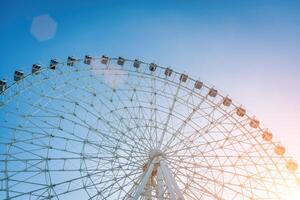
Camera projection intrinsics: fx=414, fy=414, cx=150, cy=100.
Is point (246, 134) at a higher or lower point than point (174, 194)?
higher

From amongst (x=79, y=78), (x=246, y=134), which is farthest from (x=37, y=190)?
(x=246, y=134)

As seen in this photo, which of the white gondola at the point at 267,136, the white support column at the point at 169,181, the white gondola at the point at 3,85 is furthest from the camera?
the white gondola at the point at 267,136

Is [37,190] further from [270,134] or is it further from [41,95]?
[270,134]

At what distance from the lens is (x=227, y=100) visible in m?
31.2

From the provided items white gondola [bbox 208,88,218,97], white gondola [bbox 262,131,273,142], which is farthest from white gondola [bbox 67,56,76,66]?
white gondola [bbox 262,131,273,142]

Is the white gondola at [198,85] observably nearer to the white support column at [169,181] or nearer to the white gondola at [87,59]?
the white support column at [169,181]

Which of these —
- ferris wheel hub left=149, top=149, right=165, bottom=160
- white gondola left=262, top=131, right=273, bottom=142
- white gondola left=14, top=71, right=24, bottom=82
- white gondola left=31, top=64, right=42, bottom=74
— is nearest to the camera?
ferris wheel hub left=149, top=149, right=165, bottom=160

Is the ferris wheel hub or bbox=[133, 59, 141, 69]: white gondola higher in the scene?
bbox=[133, 59, 141, 69]: white gondola

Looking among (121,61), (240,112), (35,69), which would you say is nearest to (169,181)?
(240,112)

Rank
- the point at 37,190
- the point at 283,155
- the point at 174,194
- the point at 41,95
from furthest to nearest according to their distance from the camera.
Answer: the point at 283,155
the point at 41,95
the point at 37,190
the point at 174,194

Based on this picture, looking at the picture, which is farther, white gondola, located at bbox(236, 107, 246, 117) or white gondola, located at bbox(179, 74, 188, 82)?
white gondola, located at bbox(179, 74, 188, 82)

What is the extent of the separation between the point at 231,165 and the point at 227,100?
519 centimetres

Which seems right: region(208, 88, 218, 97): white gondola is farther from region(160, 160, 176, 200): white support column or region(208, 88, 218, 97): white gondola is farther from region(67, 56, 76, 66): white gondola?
region(67, 56, 76, 66): white gondola

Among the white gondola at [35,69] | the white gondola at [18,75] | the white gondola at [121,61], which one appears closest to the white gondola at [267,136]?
the white gondola at [121,61]
